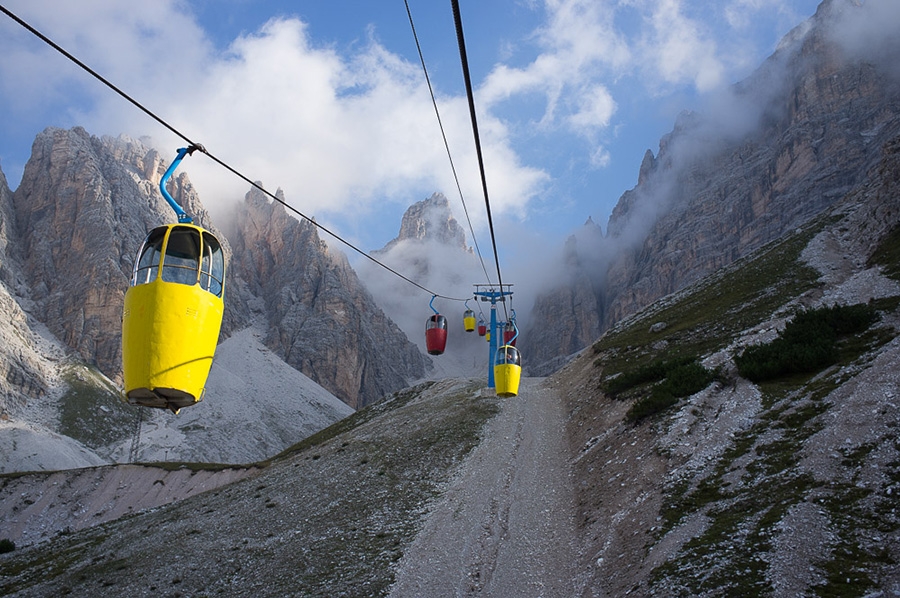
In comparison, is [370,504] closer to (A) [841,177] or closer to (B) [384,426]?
(B) [384,426]

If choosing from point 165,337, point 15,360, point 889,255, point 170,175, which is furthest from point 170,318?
point 15,360

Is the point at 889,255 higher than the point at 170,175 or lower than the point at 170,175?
lower

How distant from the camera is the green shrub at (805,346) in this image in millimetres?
28281

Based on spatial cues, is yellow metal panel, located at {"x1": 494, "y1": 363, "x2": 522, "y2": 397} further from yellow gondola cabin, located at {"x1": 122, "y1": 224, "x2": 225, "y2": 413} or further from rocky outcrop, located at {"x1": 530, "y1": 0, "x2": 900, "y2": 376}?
rocky outcrop, located at {"x1": 530, "y1": 0, "x2": 900, "y2": 376}

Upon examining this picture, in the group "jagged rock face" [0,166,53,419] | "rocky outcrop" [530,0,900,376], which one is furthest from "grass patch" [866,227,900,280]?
"jagged rock face" [0,166,53,419]

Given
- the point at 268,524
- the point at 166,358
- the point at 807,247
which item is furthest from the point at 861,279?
the point at 166,358

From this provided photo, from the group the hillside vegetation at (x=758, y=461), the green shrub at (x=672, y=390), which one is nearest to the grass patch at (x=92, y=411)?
the hillside vegetation at (x=758, y=461)

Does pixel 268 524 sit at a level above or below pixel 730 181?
below

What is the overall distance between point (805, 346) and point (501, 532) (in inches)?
732

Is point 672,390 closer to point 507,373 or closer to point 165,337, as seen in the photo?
point 507,373

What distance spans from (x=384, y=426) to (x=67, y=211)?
144m

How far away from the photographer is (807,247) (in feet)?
222

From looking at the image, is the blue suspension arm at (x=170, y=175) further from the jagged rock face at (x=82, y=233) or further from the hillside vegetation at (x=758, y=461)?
the jagged rock face at (x=82, y=233)

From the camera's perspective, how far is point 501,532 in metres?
22.1
